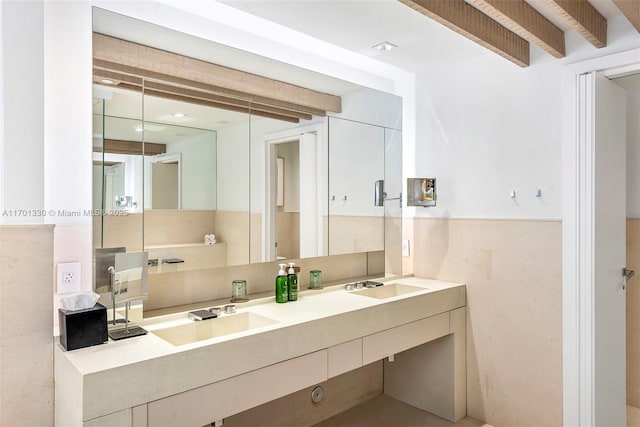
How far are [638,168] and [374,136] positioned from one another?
Result: 177 cm

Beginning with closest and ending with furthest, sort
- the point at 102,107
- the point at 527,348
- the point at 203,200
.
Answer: the point at 102,107 < the point at 203,200 < the point at 527,348

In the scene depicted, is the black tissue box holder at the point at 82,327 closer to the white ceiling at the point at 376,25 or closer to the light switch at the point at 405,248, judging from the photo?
the white ceiling at the point at 376,25

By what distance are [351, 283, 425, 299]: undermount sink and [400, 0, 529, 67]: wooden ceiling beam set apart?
4.63 ft

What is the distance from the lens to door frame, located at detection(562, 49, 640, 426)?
2.26 m

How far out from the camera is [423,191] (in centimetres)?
284

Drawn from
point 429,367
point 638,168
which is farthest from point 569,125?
point 429,367

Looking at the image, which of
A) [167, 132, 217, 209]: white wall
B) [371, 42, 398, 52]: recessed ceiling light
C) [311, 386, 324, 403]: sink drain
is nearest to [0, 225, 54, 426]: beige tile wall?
[167, 132, 217, 209]: white wall

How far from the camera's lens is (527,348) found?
2.49 metres

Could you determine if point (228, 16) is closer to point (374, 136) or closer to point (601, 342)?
point (374, 136)

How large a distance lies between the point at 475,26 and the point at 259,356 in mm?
1784

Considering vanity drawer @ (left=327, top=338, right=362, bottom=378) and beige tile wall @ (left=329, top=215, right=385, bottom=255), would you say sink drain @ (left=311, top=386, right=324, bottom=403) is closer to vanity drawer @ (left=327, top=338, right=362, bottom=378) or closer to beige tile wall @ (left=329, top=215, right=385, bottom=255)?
vanity drawer @ (left=327, top=338, right=362, bottom=378)

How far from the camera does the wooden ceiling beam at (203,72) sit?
5.95 feet

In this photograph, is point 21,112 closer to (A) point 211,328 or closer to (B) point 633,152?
(A) point 211,328

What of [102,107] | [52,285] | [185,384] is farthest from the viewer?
[102,107]
